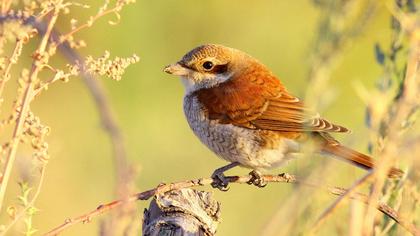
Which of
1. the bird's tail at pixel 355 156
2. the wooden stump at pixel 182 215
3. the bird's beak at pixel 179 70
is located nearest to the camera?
the wooden stump at pixel 182 215

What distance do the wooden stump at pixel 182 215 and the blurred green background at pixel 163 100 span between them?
9.87ft

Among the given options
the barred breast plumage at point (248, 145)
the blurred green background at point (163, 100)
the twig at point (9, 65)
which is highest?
the blurred green background at point (163, 100)

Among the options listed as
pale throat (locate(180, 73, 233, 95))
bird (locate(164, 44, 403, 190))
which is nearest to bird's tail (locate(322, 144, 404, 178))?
bird (locate(164, 44, 403, 190))

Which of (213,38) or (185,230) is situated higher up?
(213,38)

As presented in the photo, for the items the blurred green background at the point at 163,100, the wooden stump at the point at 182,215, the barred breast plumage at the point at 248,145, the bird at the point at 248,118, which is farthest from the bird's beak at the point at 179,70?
the wooden stump at the point at 182,215

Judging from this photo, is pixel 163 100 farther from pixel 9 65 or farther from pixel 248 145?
pixel 9 65

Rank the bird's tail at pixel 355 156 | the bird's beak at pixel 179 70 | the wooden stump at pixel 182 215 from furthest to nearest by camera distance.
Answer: the bird's beak at pixel 179 70, the bird's tail at pixel 355 156, the wooden stump at pixel 182 215

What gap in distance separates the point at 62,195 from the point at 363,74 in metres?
3.70

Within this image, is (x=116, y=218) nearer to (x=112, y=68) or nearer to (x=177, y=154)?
(x=112, y=68)

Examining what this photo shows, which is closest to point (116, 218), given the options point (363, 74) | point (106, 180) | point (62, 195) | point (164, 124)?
point (62, 195)

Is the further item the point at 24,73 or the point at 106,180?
the point at 106,180

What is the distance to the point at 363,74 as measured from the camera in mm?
8859

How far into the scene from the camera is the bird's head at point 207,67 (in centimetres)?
477

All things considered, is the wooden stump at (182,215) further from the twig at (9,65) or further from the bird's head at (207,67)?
the bird's head at (207,67)
